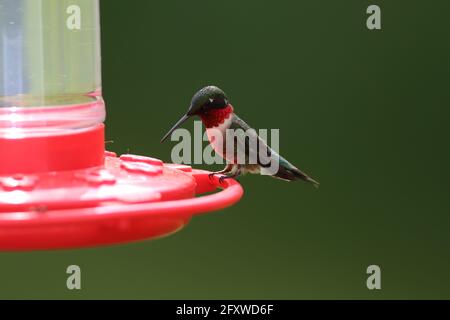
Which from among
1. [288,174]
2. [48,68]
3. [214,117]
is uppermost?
[48,68]

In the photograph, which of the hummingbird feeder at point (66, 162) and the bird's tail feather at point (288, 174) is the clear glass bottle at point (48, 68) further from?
the bird's tail feather at point (288, 174)

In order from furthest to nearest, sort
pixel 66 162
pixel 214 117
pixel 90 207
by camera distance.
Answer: pixel 214 117, pixel 66 162, pixel 90 207

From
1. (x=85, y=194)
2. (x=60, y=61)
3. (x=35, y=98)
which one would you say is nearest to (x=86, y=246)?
(x=85, y=194)

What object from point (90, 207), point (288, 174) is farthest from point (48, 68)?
point (288, 174)

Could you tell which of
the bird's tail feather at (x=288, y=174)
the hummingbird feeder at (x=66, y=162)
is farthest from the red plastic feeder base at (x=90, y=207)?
the bird's tail feather at (x=288, y=174)

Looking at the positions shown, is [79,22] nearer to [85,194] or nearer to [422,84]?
[85,194]

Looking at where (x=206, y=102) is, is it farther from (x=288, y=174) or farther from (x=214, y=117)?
(x=288, y=174)

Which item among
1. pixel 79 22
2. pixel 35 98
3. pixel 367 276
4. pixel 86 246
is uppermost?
pixel 79 22
